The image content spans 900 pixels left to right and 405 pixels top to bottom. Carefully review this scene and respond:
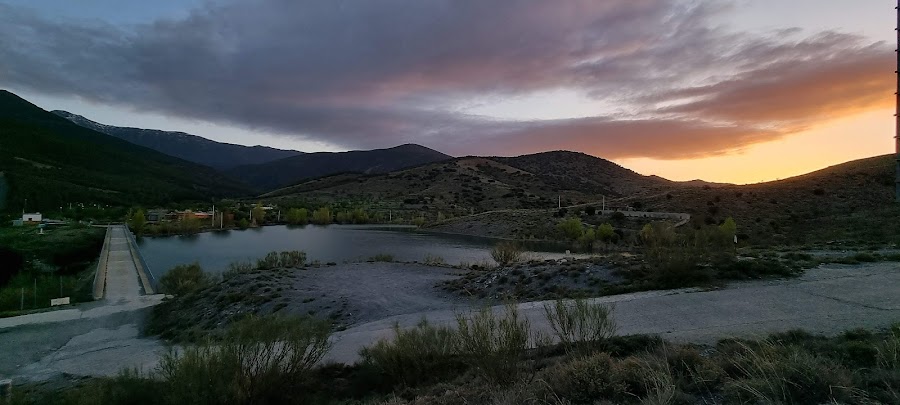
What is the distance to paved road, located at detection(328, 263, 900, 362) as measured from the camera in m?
8.35

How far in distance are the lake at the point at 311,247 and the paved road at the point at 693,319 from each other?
16242 mm

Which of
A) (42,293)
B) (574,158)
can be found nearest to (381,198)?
(574,158)

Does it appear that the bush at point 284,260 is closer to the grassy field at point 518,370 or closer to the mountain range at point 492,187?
the grassy field at point 518,370

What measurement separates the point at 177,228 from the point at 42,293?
39619mm

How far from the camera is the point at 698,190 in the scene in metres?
52.2

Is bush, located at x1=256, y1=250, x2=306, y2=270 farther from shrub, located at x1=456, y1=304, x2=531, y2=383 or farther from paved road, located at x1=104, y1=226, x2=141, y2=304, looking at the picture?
shrub, located at x1=456, y1=304, x2=531, y2=383

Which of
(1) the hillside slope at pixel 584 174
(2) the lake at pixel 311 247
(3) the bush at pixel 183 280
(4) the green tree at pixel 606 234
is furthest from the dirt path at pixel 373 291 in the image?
(1) the hillside slope at pixel 584 174

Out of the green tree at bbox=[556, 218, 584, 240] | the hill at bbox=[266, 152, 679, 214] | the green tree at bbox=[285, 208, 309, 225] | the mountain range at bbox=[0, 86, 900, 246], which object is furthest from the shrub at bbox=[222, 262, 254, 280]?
the hill at bbox=[266, 152, 679, 214]

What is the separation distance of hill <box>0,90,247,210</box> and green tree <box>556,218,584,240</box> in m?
78.4

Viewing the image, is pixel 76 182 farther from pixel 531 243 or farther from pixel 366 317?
pixel 366 317

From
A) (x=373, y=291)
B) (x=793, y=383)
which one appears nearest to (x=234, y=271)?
(x=373, y=291)

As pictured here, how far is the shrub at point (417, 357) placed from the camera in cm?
755

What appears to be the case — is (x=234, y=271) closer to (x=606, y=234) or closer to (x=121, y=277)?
(x=121, y=277)

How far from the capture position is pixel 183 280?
2405cm
